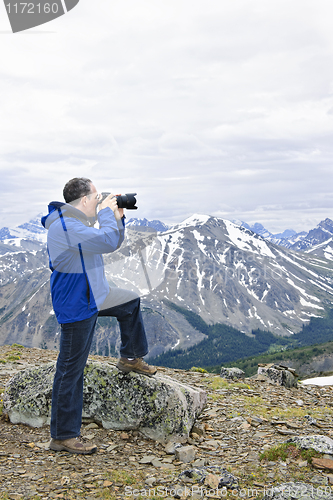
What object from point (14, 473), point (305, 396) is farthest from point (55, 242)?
point (305, 396)

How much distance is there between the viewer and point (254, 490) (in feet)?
18.6

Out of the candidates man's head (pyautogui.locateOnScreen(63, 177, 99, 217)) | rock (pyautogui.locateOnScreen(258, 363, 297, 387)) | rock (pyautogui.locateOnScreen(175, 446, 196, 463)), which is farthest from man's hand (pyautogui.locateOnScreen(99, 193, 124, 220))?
rock (pyautogui.locateOnScreen(258, 363, 297, 387))

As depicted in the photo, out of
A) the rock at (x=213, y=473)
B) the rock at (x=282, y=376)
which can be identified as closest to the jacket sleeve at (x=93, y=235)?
the rock at (x=213, y=473)

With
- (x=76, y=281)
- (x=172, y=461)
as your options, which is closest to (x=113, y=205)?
(x=76, y=281)

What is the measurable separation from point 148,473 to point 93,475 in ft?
3.23

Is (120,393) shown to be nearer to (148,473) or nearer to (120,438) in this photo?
(120,438)

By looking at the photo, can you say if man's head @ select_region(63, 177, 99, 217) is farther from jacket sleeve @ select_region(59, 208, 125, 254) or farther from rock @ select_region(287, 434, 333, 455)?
rock @ select_region(287, 434, 333, 455)

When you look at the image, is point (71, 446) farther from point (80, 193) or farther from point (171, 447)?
point (80, 193)

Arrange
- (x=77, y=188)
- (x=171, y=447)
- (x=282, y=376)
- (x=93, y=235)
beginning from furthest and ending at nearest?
1. (x=282, y=376)
2. (x=171, y=447)
3. (x=77, y=188)
4. (x=93, y=235)

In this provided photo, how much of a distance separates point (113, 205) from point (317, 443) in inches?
237

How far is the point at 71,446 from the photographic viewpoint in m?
6.86

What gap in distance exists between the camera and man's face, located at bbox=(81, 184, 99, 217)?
6629 mm

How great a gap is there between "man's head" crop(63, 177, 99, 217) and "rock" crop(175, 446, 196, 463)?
16.6 feet

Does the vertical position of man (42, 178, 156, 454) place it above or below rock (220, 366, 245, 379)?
above
